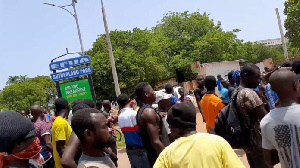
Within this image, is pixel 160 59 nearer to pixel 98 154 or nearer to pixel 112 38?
pixel 112 38

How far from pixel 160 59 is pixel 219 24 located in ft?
42.6

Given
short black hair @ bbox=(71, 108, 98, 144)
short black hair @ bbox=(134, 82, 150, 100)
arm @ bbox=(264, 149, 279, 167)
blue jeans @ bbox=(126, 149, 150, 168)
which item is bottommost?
blue jeans @ bbox=(126, 149, 150, 168)

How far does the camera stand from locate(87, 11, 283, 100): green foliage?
25594 millimetres

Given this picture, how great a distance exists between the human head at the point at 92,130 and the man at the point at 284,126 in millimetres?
1237

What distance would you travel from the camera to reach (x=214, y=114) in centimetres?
541

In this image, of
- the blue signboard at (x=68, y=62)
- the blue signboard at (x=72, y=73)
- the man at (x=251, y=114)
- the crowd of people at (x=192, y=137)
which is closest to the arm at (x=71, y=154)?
the crowd of people at (x=192, y=137)

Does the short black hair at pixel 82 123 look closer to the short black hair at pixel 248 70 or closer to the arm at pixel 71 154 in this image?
the arm at pixel 71 154

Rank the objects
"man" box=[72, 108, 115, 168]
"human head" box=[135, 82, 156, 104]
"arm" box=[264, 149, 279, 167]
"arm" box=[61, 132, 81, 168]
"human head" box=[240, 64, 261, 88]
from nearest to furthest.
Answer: "man" box=[72, 108, 115, 168], "arm" box=[264, 149, 279, 167], "arm" box=[61, 132, 81, 168], "human head" box=[240, 64, 261, 88], "human head" box=[135, 82, 156, 104]

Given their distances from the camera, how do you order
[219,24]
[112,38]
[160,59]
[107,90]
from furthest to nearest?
[219,24] → [160,59] → [112,38] → [107,90]

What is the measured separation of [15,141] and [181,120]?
1142 mm

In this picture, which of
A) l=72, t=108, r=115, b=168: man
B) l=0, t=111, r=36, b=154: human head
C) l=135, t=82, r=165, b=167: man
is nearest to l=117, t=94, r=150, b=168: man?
l=135, t=82, r=165, b=167: man

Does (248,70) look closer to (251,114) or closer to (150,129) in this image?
(251,114)

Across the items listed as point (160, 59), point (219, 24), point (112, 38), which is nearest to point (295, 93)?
point (112, 38)

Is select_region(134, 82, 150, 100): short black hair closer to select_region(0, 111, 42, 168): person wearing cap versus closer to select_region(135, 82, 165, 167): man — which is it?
select_region(135, 82, 165, 167): man
